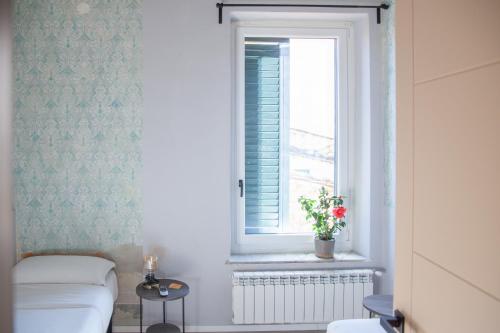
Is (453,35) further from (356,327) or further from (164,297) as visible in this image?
(164,297)

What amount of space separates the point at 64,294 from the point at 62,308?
0.21m

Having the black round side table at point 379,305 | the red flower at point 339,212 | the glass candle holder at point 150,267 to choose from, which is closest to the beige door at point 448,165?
the black round side table at point 379,305

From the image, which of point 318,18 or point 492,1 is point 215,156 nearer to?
point 318,18

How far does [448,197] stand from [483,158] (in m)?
0.15

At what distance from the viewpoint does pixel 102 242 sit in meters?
3.31

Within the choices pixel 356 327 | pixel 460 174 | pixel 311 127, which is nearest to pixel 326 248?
pixel 311 127

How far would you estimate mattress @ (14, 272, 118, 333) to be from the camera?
2260mm

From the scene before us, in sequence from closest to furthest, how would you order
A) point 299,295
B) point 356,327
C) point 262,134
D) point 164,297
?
point 356,327, point 164,297, point 299,295, point 262,134

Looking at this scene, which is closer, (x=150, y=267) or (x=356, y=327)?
(x=356, y=327)

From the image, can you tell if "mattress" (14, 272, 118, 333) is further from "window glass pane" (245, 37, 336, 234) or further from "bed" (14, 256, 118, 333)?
"window glass pane" (245, 37, 336, 234)

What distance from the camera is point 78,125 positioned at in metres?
3.28

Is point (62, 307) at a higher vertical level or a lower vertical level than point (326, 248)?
lower

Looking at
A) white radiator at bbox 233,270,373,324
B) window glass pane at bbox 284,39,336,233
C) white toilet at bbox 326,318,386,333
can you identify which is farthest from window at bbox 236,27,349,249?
white toilet at bbox 326,318,386,333

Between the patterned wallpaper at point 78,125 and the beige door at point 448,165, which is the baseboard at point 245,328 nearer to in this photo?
the patterned wallpaper at point 78,125
